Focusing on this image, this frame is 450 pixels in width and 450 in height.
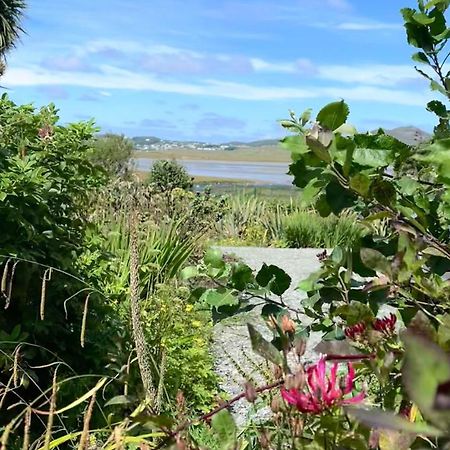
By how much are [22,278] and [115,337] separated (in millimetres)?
575

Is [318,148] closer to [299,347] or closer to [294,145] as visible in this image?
[294,145]

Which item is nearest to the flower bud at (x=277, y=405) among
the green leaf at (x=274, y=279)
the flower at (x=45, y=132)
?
the green leaf at (x=274, y=279)

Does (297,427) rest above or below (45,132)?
below

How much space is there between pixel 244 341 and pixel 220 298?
522 centimetres

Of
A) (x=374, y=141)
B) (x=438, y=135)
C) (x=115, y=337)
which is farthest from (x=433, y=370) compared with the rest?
(x=115, y=337)

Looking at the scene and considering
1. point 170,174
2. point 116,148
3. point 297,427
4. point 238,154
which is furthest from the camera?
point 238,154

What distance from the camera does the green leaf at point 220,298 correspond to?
1491mm

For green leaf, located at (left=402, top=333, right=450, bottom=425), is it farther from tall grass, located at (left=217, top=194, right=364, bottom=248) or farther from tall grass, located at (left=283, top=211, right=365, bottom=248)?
tall grass, located at (left=283, top=211, right=365, bottom=248)

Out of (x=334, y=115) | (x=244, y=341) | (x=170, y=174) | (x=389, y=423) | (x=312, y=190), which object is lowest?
(x=244, y=341)

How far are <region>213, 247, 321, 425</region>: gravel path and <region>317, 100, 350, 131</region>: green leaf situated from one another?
0.83m

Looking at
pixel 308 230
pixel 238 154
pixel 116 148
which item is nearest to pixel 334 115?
pixel 308 230

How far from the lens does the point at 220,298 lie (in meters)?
1.50

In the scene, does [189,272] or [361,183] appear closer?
[361,183]

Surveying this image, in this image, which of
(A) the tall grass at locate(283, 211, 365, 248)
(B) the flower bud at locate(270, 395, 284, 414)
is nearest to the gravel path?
(B) the flower bud at locate(270, 395, 284, 414)
